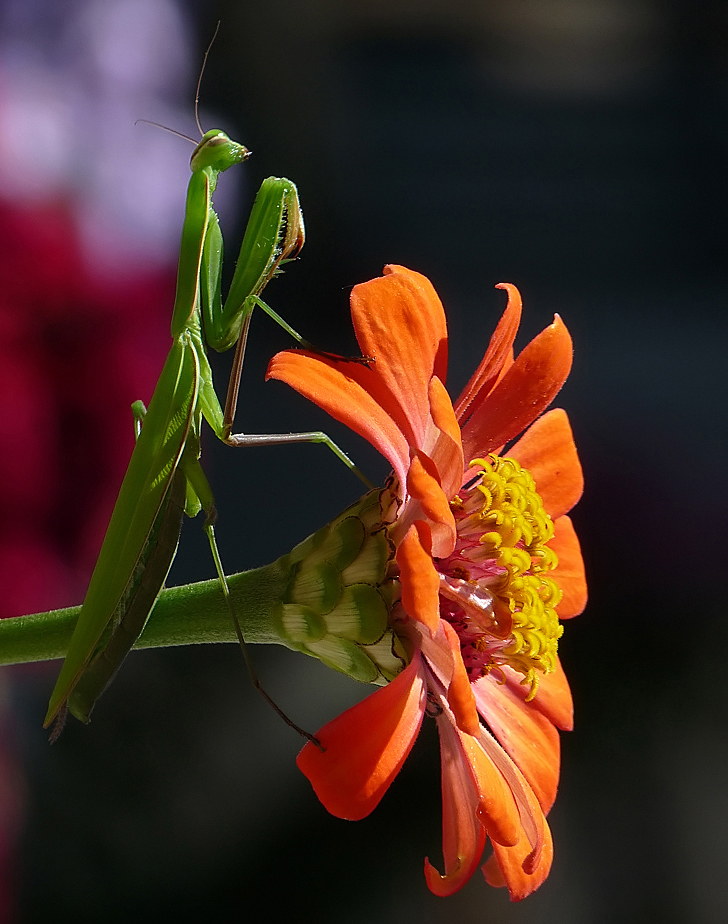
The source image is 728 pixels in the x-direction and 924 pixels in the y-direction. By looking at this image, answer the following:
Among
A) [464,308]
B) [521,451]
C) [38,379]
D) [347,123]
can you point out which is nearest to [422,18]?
[347,123]

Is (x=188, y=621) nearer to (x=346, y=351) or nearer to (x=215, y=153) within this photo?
(x=215, y=153)

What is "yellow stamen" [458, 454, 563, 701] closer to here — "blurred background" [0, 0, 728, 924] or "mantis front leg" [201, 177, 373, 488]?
"mantis front leg" [201, 177, 373, 488]

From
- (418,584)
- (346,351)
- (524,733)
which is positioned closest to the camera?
(418,584)

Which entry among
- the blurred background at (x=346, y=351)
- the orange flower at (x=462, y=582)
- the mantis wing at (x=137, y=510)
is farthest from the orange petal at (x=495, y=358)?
the blurred background at (x=346, y=351)

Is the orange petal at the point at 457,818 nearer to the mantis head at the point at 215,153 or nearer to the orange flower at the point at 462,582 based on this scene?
the orange flower at the point at 462,582

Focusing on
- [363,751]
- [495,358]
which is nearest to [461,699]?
[363,751]

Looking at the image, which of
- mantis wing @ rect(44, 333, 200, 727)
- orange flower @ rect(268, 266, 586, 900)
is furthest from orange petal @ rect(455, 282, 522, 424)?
mantis wing @ rect(44, 333, 200, 727)

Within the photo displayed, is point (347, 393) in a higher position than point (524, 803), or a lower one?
higher
